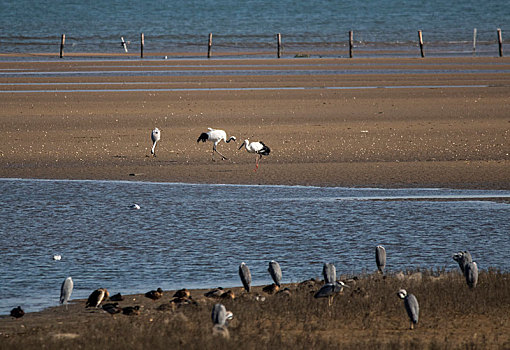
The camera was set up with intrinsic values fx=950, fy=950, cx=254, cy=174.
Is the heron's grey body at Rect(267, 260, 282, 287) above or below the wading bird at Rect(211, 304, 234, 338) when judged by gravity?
above

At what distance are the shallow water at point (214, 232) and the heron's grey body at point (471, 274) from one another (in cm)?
134

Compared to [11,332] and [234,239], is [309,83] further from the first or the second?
[11,332]

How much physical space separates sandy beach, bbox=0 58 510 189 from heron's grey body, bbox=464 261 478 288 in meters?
6.92

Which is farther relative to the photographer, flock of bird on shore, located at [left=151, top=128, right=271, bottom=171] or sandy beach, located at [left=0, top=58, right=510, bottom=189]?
flock of bird on shore, located at [left=151, top=128, right=271, bottom=171]

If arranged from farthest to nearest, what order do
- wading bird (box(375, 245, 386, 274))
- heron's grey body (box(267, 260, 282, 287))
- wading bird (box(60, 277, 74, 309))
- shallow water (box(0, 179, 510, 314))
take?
shallow water (box(0, 179, 510, 314))
wading bird (box(375, 245, 386, 274))
heron's grey body (box(267, 260, 282, 287))
wading bird (box(60, 277, 74, 309))

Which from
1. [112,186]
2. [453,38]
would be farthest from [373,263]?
[453,38]

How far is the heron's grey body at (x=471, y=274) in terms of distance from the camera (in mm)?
8344

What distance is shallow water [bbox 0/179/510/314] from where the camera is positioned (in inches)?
384

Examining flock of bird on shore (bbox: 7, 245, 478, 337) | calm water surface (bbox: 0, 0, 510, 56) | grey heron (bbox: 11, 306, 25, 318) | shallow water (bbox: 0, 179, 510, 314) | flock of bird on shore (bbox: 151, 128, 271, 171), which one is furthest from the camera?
calm water surface (bbox: 0, 0, 510, 56)

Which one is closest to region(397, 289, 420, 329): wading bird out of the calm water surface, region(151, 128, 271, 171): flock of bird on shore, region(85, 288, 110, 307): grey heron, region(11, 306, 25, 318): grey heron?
region(85, 288, 110, 307): grey heron

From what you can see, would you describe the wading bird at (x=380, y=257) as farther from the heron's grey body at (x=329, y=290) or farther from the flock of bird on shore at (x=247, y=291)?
the heron's grey body at (x=329, y=290)

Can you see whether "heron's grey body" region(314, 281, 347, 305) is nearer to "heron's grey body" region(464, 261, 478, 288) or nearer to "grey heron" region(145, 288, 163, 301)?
"heron's grey body" region(464, 261, 478, 288)

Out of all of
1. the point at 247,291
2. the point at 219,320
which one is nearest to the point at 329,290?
the point at 247,291

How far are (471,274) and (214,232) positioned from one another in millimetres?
4151
